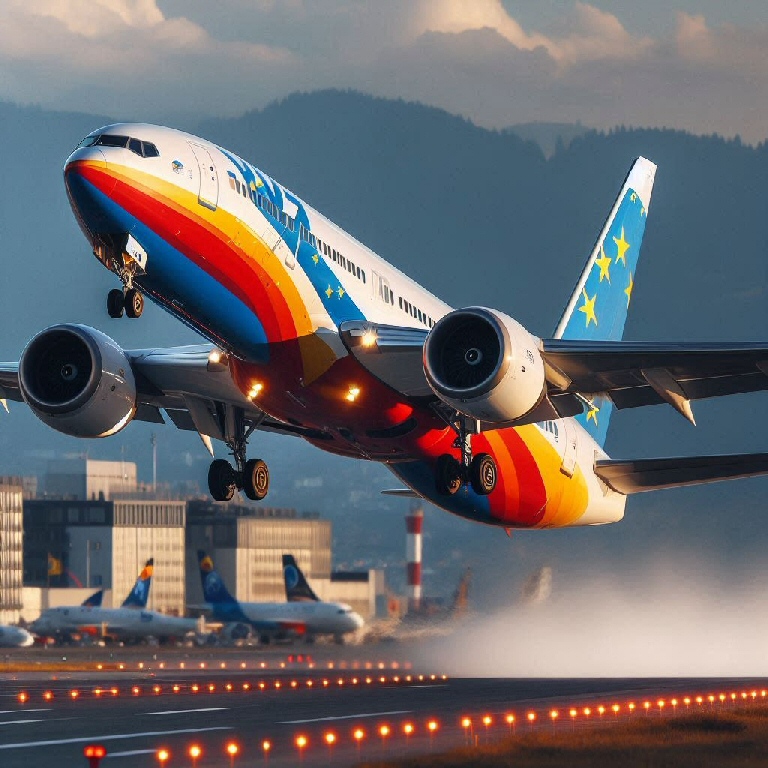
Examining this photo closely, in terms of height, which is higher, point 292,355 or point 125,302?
point 125,302

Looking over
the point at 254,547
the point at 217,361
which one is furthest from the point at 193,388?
the point at 254,547

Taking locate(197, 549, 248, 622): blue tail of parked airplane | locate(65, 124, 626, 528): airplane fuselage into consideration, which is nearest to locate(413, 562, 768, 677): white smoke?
locate(65, 124, 626, 528): airplane fuselage

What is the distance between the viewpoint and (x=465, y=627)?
6612 cm

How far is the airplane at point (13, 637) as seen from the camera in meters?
85.2

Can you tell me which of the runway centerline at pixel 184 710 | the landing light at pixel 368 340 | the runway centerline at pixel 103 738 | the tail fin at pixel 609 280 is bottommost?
the runway centerline at pixel 184 710

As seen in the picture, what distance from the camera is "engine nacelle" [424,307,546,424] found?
3328 cm

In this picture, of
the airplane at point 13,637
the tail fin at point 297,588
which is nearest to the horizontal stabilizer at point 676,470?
the airplane at point 13,637

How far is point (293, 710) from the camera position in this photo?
135ft

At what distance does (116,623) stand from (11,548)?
2781cm

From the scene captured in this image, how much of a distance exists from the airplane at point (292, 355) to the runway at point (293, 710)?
18.9 feet

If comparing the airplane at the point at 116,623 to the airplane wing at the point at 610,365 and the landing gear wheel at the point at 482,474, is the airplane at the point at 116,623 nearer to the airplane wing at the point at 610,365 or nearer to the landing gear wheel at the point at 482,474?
the landing gear wheel at the point at 482,474

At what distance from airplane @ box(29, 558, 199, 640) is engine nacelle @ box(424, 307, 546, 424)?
208 feet

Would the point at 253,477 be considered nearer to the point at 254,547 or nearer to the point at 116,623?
the point at 116,623

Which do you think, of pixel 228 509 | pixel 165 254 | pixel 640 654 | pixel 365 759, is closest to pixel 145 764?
pixel 365 759
